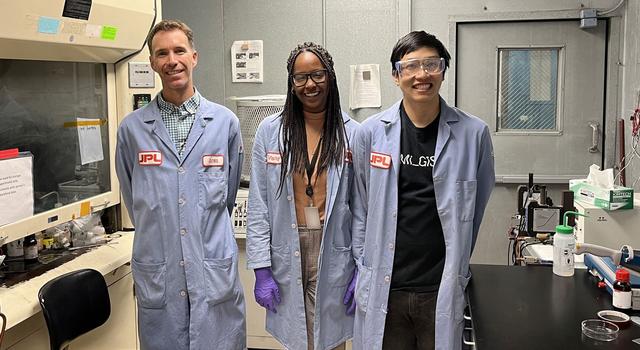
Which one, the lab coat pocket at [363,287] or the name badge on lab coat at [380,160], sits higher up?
the name badge on lab coat at [380,160]

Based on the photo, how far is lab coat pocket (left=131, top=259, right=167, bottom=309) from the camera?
215cm

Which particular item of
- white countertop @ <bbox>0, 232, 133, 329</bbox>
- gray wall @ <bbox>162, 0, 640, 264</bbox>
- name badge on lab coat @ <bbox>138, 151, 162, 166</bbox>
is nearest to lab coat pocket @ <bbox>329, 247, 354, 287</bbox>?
name badge on lab coat @ <bbox>138, 151, 162, 166</bbox>

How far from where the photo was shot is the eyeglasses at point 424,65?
6.23 ft

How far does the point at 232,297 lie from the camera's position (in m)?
2.23

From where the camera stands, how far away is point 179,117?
7.27 feet

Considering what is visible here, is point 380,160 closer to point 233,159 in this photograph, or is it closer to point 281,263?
point 281,263

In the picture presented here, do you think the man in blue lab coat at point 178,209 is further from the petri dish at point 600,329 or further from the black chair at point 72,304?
the petri dish at point 600,329

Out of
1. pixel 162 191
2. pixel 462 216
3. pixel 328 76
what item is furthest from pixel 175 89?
pixel 462 216

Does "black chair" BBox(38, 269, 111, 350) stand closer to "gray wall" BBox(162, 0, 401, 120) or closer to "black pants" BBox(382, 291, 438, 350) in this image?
"black pants" BBox(382, 291, 438, 350)

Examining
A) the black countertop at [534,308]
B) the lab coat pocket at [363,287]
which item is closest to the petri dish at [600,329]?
the black countertop at [534,308]

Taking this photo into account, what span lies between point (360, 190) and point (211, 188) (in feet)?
1.75

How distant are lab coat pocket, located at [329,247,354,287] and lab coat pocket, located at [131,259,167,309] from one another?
60 cm

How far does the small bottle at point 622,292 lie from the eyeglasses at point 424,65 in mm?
832

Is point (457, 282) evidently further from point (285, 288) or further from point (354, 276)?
point (285, 288)
